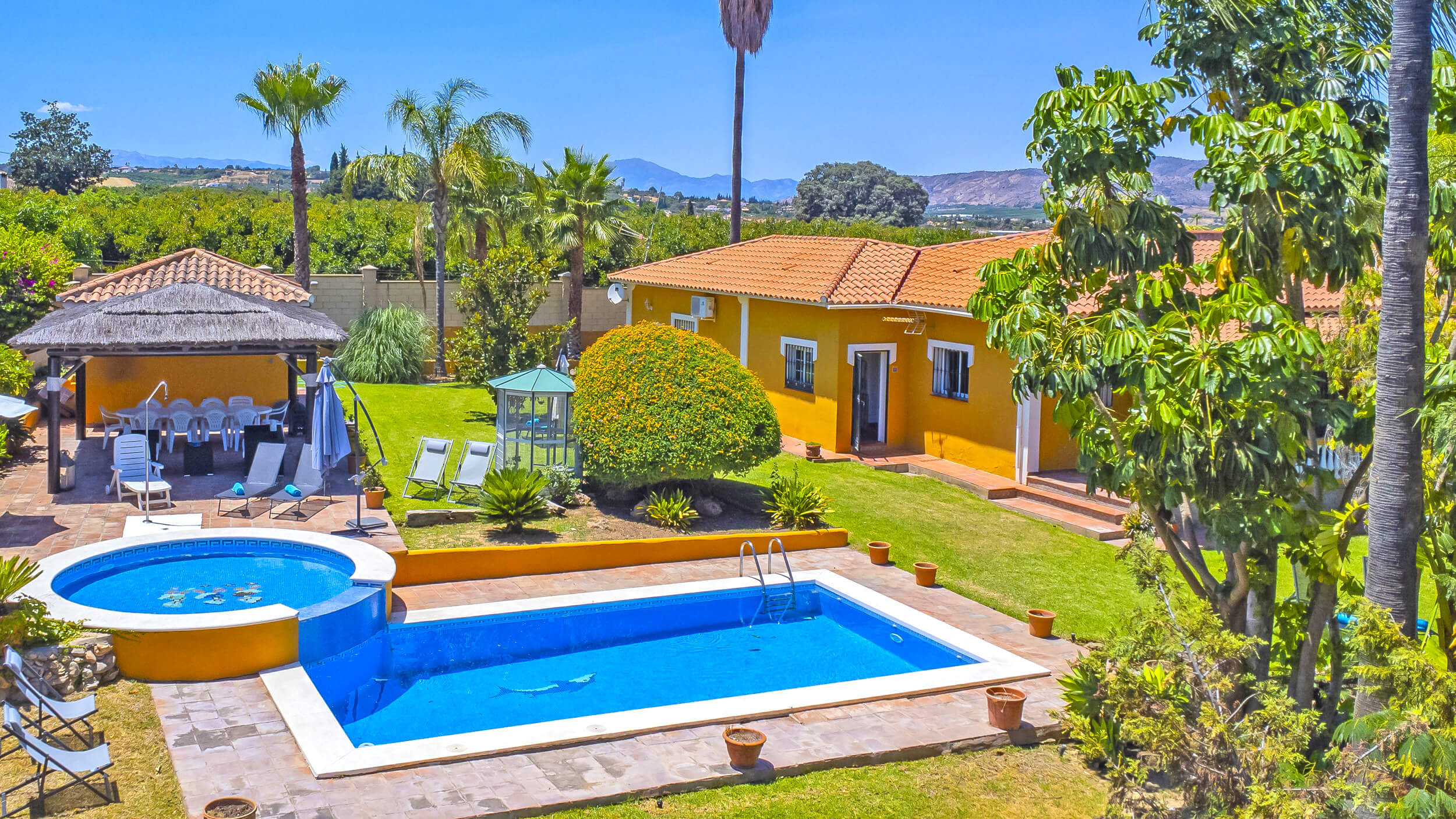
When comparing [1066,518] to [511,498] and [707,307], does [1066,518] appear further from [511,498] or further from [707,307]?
[707,307]

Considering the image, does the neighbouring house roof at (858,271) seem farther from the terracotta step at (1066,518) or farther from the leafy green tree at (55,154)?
the leafy green tree at (55,154)

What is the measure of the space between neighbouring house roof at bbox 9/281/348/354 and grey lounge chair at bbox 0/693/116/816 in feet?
33.3

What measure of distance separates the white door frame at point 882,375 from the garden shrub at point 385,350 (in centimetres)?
1284

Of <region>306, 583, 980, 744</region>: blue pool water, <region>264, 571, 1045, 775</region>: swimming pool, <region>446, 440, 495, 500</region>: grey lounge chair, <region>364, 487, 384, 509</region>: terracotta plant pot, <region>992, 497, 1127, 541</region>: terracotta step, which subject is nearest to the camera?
<region>264, 571, 1045, 775</region>: swimming pool

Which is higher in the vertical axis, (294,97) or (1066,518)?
(294,97)

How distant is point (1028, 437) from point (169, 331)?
14.2m

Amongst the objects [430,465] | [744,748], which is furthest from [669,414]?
[744,748]

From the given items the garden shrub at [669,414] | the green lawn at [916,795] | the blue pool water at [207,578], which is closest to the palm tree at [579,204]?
the garden shrub at [669,414]

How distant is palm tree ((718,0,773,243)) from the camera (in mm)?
34562

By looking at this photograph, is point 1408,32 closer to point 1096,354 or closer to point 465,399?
point 1096,354

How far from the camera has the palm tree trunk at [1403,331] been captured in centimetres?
628

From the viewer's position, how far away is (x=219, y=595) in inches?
484

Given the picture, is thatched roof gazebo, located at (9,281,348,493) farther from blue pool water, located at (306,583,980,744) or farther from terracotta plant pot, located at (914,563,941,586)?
terracotta plant pot, located at (914,563,941,586)

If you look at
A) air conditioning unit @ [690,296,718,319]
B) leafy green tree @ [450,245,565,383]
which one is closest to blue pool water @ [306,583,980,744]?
leafy green tree @ [450,245,565,383]
